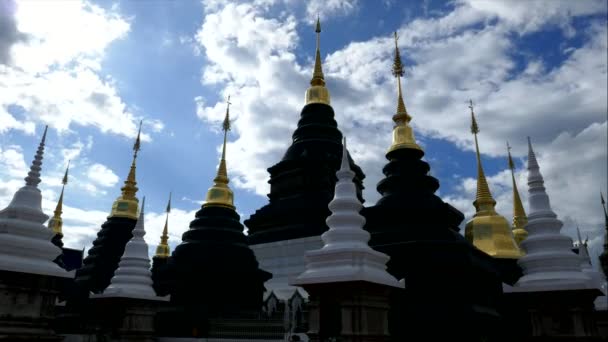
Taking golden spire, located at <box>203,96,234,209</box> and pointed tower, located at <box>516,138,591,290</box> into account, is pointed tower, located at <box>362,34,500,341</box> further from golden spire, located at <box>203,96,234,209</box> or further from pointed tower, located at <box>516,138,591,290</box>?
golden spire, located at <box>203,96,234,209</box>

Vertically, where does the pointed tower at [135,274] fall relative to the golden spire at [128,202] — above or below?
below

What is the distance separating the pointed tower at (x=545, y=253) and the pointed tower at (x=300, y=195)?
53.4 ft

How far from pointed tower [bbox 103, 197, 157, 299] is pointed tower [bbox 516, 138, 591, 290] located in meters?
13.2

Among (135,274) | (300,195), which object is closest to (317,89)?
(300,195)

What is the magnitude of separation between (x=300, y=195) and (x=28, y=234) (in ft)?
67.7

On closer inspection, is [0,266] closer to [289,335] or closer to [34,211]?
[34,211]

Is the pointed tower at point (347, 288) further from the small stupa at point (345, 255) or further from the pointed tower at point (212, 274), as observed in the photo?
the pointed tower at point (212, 274)

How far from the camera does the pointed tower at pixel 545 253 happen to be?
39.8ft

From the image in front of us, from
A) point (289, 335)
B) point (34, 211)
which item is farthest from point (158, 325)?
point (34, 211)

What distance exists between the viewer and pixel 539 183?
14.2 meters

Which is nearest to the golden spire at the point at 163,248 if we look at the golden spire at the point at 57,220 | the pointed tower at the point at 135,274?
the golden spire at the point at 57,220

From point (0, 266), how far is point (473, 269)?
1620 centimetres

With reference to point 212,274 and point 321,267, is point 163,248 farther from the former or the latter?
point 321,267

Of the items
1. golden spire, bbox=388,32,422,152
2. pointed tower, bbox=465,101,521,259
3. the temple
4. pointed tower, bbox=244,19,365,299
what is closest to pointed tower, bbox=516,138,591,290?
the temple
